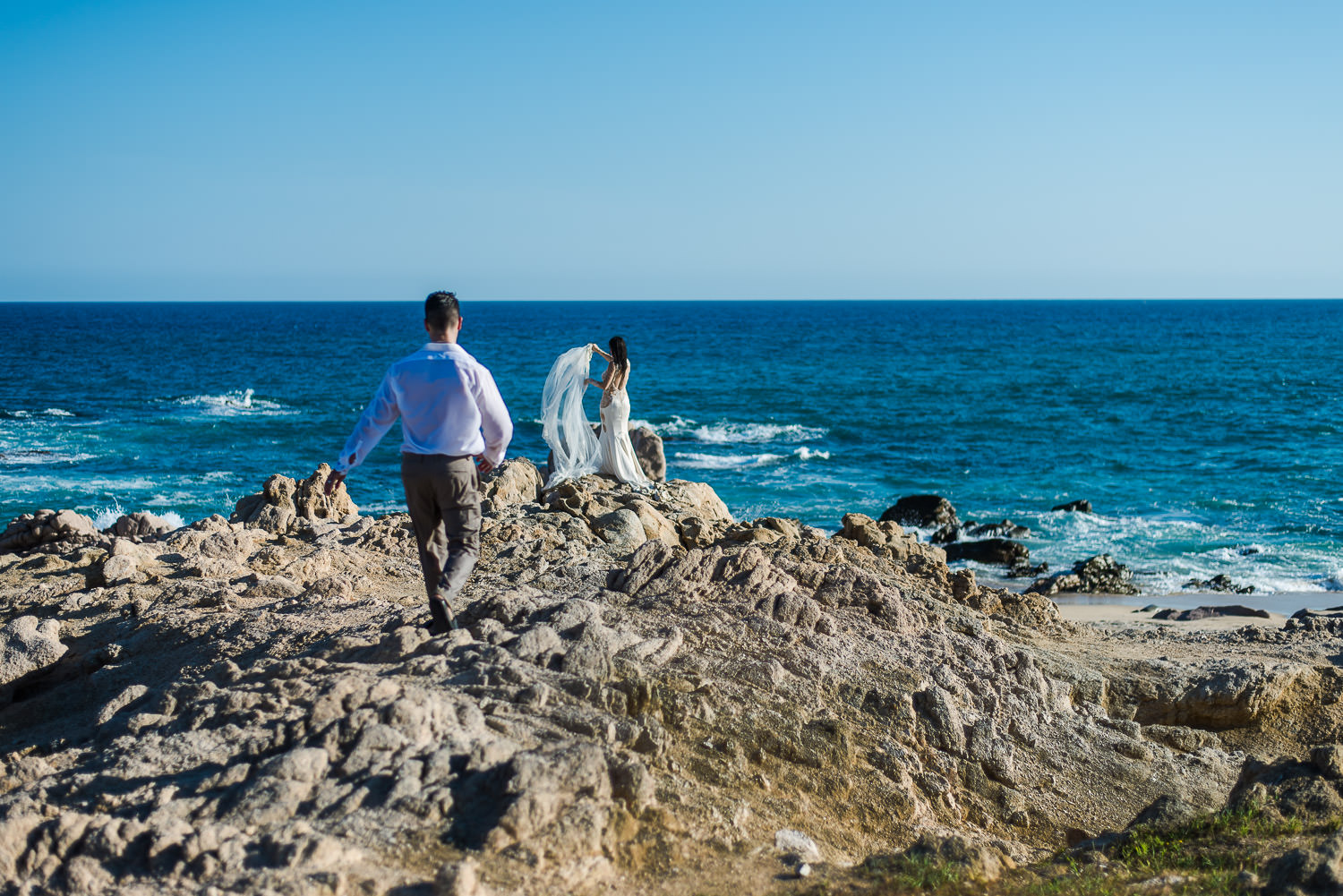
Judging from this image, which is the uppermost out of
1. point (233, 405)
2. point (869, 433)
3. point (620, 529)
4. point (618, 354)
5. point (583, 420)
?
point (618, 354)

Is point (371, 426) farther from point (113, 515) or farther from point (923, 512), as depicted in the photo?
point (113, 515)

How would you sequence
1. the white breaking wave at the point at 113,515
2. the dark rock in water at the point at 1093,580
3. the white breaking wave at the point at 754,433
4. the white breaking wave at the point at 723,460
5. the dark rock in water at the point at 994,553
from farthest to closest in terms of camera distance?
the white breaking wave at the point at 754,433, the white breaking wave at the point at 723,460, the white breaking wave at the point at 113,515, the dark rock in water at the point at 994,553, the dark rock in water at the point at 1093,580

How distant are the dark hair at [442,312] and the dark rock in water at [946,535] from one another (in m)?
14.2

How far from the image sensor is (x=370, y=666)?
504cm

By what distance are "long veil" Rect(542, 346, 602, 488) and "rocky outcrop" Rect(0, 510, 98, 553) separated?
17.1 ft

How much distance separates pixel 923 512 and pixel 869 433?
42.4 feet

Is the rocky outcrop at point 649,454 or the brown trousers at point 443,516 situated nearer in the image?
the brown trousers at point 443,516

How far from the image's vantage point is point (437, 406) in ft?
17.2

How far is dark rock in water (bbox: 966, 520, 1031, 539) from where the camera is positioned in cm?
1872

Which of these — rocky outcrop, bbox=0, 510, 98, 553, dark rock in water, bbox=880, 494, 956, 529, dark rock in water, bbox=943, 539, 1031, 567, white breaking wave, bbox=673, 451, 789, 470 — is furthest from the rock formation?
white breaking wave, bbox=673, 451, 789, 470

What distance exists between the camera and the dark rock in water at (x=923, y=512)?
19.2 meters

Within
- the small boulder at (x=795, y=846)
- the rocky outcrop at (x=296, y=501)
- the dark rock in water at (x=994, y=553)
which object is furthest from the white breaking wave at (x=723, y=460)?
the small boulder at (x=795, y=846)

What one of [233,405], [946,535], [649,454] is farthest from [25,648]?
[233,405]

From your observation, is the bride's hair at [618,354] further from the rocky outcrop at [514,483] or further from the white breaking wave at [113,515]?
the white breaking wave at [113,515]
